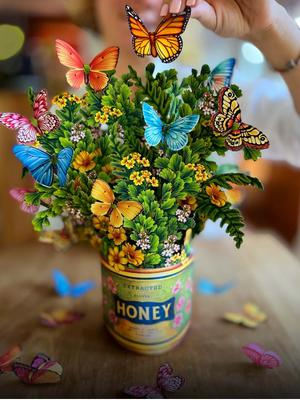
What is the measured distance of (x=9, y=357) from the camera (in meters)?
0.58

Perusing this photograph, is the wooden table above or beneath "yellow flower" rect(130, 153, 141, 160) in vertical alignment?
beneath

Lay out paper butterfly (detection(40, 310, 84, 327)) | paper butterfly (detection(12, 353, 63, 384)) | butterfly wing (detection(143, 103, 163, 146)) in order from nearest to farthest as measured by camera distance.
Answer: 1. butterfly wing (detection(143, 103, 163, 146))
2. paper butterfly (detection(12, 353, 63, 384))
3. paper butterfly (detection(40, 310, 84, 327))

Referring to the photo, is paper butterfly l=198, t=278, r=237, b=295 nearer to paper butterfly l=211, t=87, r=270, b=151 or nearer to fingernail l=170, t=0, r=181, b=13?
paper butterfly l=211, t=87, r=270, b=151

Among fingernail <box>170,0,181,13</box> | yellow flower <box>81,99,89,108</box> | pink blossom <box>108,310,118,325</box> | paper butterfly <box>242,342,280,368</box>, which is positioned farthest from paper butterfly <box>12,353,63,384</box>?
fingernail <box>170,0,181,13</box>

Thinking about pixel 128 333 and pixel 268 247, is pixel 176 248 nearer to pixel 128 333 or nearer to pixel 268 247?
pixel 128 333

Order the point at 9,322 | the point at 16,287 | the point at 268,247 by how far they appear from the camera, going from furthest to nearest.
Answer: the point at 268,247 < the point at 16,287 < the point at 9,322

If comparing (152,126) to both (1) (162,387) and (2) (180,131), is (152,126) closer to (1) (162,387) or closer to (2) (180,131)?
(2) (180,131)

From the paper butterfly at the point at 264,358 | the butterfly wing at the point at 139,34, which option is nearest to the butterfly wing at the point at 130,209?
the butterfly wing at the point at 139,34

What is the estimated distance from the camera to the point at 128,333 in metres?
0.57

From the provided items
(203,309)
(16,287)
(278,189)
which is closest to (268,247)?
(278,189)

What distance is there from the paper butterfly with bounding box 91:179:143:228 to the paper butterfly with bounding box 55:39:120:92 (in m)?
0.14

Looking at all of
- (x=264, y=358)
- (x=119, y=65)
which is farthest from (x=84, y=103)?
(x=264, y=358)

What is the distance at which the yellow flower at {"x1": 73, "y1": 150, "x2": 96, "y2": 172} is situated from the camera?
1.61ft

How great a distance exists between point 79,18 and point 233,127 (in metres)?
0.49
